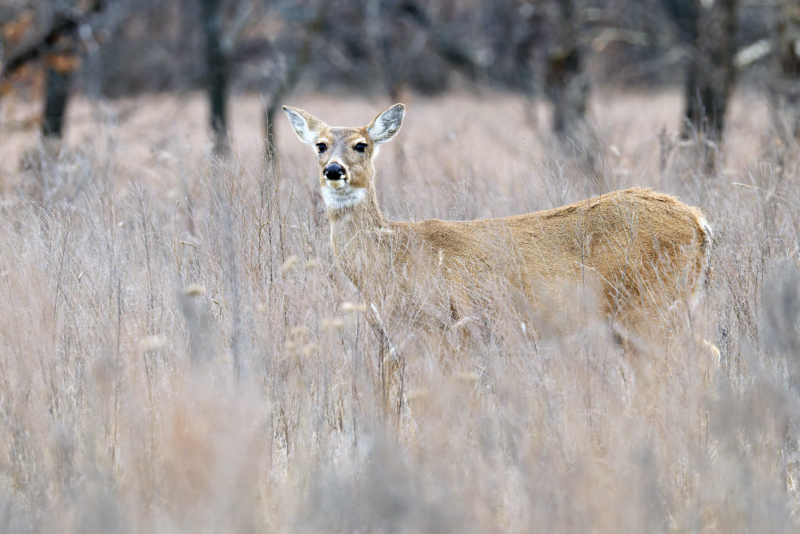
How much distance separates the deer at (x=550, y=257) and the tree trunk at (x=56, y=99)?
6.64 metres

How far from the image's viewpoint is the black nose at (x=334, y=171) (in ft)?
15.7

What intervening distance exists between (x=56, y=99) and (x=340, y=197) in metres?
6.87

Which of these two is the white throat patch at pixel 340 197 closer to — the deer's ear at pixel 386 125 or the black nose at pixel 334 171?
the black nose at pixel 334 171

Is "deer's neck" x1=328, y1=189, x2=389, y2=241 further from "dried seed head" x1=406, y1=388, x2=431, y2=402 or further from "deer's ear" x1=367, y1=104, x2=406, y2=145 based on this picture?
"dried seed head" x1=406, y1=388, x2=431, y2=402

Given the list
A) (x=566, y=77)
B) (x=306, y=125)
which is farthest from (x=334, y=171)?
(x=566, y=77)

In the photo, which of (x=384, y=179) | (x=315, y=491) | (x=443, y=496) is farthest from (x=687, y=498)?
(x=384, y=179)

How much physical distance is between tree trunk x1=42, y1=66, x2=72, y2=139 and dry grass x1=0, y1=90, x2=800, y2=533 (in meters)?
5.56

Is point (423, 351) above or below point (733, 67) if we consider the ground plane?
below

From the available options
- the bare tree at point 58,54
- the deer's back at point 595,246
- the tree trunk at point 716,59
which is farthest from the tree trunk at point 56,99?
the tree trunk at point 716,59

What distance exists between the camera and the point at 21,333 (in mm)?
3846

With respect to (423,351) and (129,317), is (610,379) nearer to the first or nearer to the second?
(423,351)

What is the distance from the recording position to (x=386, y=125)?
17.7 feet

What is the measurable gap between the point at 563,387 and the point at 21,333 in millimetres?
2467

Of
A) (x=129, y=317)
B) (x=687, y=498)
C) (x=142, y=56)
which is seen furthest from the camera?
(x=142, y=56)
